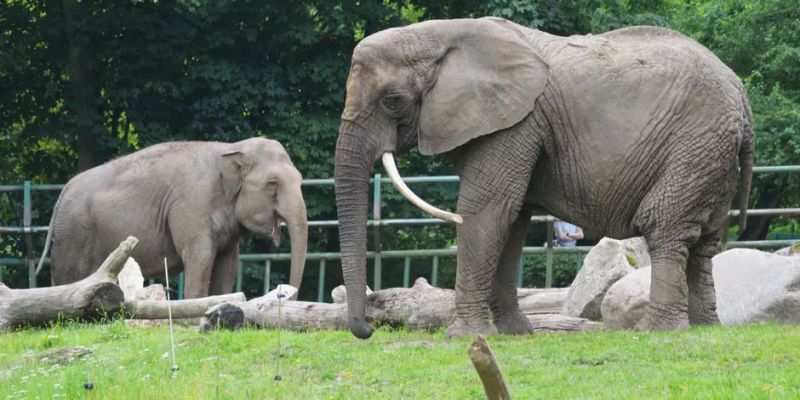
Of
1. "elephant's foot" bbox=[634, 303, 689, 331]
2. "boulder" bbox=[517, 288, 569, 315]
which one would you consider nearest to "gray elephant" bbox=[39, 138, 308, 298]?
"boulder" bbox=[517, 288, 569, 315]

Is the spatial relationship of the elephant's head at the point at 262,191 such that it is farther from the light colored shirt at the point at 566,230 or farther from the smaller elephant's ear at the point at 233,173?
the light colored shirt at the point at 566,230

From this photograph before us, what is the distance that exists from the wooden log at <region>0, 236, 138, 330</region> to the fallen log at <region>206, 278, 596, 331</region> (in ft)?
3.01

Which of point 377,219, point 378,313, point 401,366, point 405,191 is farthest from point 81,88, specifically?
point 401,366

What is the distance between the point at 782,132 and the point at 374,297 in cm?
1019

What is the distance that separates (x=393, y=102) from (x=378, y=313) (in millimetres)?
2110

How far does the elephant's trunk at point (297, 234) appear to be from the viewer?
17.5 meters

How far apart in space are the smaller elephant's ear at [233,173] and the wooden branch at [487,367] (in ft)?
38.6

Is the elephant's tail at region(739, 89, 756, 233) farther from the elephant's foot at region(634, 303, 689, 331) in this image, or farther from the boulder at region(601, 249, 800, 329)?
the elephant's foot at region(634, 303, 689, 331)

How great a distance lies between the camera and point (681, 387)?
9.41m

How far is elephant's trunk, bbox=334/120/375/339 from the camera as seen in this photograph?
1267cm

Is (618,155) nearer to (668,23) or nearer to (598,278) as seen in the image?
(598,278)

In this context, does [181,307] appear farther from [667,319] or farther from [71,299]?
[667,319]

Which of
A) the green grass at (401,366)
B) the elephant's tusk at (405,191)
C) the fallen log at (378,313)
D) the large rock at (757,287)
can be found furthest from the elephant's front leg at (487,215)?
the large rock at (757,287)

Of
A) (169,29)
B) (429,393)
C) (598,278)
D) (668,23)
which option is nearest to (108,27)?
(169,29)
